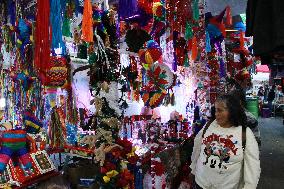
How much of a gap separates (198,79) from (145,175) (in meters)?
2.80

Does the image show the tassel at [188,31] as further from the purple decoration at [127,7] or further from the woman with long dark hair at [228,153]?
the woman with long dark hair at [228,153]

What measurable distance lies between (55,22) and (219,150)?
1834mm

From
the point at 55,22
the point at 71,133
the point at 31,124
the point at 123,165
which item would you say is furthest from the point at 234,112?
the point at 31,124

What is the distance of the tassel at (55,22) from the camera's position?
2.53 meters

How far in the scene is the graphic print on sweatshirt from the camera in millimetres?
2662

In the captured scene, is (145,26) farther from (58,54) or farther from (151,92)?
(58,54)

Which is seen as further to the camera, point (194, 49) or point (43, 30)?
point (194, 49)

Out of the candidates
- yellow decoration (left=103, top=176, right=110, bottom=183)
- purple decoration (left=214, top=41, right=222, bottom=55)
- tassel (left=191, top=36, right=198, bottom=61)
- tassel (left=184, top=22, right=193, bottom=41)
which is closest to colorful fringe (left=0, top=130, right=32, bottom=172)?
yellow decoration (left=103, top=176, right=110, bottom=183)

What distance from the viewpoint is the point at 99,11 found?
330 centimetres

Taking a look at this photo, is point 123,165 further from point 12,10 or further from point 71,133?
point 12,10

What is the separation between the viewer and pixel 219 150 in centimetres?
272

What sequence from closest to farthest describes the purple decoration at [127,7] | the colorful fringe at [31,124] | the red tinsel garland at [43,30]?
the red tinsel garland at [43,30] < the purple decoration at [127,7] < the colorful fringe at [31,124]

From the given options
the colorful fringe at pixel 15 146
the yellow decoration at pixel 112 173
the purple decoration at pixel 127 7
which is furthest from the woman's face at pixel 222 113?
the colorful fringe at pixel 15 146

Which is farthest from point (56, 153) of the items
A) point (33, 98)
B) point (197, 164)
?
point (197, 164)
